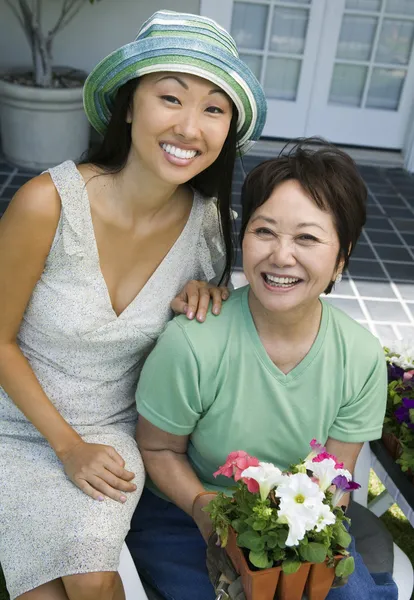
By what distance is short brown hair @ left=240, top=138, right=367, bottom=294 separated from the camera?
1469 millimetres

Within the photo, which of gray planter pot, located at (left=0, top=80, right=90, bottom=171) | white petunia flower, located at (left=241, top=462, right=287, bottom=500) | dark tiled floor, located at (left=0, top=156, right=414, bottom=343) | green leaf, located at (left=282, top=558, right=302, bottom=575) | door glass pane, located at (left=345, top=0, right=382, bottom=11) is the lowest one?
dark tiled floor, located at (left=0, top=156, right=414, bottom=343)

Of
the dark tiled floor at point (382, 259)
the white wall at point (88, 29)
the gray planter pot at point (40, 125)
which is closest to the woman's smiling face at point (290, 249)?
the dark tiled floor at point (382, 259)

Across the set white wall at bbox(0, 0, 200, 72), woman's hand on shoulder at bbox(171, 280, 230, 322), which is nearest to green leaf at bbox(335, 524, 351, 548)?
woman's hand on shoulder at bbox(171, 280, 230, 322)

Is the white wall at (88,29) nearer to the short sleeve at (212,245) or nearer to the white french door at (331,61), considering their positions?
the white french door at (331,61)

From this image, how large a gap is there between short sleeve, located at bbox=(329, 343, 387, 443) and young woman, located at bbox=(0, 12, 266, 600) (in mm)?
388

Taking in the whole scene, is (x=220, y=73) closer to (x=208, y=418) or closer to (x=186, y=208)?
(x=186, y=208)

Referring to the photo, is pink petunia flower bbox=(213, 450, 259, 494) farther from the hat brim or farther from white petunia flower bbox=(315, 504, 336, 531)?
the hat brim

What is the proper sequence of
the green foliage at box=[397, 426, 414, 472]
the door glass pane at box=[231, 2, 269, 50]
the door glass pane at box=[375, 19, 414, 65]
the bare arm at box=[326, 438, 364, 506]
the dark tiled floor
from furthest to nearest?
the door glass pane at box=[375, 19, 414, 65] < the door glass pane at box=[231, 2, 269, 50] < the dark tiled floor < the green foliage at box=[397, 426, 414, 472] < the bare arm at box=[326, 438, 364, 506]

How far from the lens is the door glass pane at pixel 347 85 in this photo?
18.4ft

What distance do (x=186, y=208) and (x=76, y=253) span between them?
1.14 feet

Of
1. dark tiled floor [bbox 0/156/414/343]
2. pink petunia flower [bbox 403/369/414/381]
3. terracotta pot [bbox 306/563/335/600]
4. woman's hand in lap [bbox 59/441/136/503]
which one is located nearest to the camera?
terracotta pot [bbox 306/563/335/600]

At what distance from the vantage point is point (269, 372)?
5.05 ft

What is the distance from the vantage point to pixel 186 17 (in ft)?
5.03

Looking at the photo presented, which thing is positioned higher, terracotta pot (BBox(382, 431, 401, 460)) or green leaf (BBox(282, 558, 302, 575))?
green leaf (BBox(282, 558, 302, 575))
